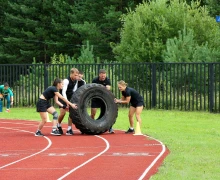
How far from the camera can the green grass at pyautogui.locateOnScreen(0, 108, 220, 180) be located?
1193cm

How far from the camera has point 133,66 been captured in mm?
31938

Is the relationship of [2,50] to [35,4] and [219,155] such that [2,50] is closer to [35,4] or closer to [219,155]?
[35,4]

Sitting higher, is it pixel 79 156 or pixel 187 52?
pixel 187 52

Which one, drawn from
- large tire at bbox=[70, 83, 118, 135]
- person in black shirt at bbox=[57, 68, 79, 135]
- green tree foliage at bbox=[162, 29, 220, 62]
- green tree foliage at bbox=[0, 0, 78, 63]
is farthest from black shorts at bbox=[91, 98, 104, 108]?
green tree foliage at bbox=[0, 0, 78, 63]

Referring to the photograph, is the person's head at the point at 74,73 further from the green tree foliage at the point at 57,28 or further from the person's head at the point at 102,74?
the green tree foliage at the point at 57,28

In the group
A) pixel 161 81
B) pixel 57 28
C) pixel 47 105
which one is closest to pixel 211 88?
pixel 161 81

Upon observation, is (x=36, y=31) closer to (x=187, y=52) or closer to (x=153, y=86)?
(x=187, y=52)

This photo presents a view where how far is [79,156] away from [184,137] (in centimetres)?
434

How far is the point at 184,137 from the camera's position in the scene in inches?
721

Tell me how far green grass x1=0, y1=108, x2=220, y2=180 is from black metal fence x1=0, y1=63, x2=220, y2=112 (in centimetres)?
131

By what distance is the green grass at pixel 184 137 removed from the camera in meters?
11.9

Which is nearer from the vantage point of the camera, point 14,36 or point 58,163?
point 58,163

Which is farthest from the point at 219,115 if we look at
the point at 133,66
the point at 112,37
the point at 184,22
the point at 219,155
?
the point at 112,37

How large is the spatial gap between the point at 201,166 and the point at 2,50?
63.9 meters
